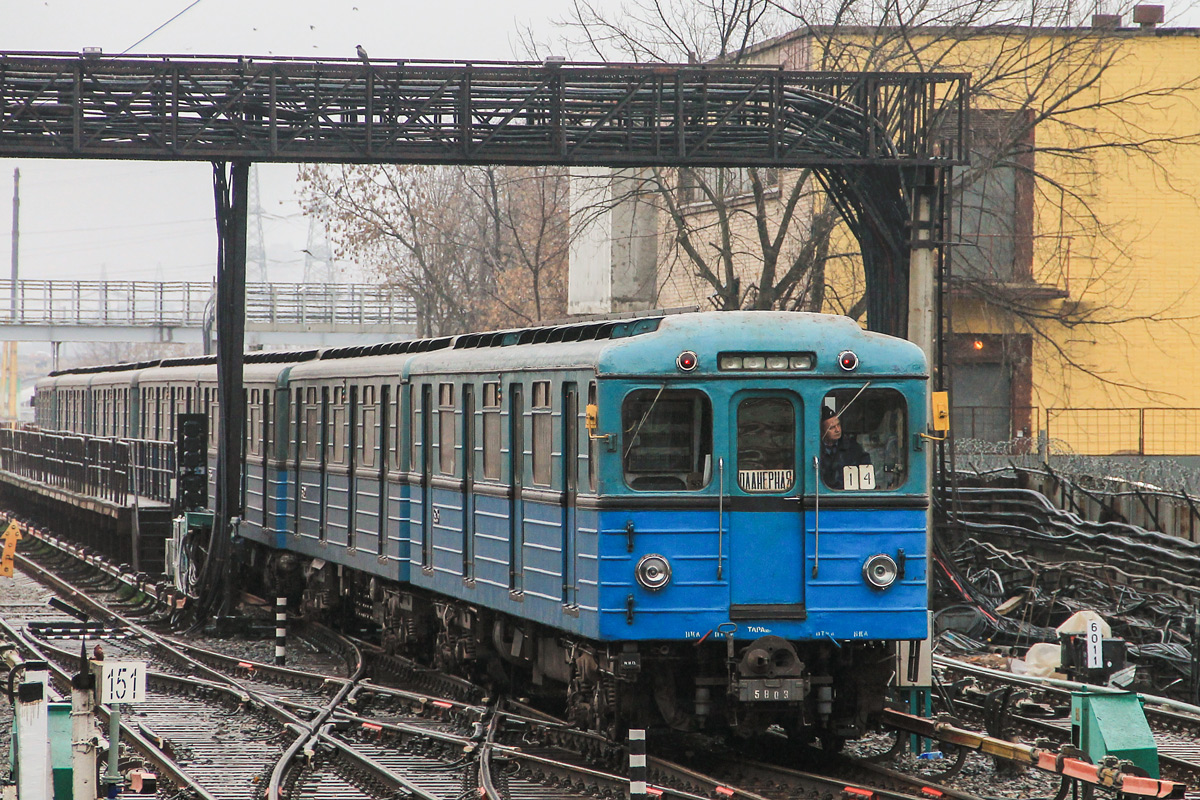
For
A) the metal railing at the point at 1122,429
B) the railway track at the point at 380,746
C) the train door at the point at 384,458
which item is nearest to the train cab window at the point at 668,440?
the railway track at the point at 380,746

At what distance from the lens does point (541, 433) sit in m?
11.4

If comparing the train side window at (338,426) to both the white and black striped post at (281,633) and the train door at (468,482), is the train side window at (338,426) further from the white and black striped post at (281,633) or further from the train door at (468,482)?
the train door at (468,482)

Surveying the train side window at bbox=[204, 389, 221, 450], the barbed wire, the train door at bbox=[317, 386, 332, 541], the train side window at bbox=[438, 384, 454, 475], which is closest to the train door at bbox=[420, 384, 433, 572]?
the train side window at bbox=[438, 384, 454, 475]

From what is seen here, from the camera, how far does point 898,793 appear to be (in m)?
9.73

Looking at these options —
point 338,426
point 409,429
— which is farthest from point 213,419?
point 409,429

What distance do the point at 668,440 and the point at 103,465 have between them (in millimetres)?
18336

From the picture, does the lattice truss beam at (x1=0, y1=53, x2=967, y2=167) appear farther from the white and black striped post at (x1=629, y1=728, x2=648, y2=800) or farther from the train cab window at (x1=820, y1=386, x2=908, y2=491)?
the white and black striped post at (x1=629, y1=728, x2=648, y2=800)

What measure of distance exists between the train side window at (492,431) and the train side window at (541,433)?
840mm

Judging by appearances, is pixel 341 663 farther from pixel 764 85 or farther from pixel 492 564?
pixel 764 85

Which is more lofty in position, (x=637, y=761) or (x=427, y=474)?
(x=427, y=474)

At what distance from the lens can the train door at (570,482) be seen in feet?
35.2

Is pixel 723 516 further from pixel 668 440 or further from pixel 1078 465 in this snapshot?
pixel 1078 465

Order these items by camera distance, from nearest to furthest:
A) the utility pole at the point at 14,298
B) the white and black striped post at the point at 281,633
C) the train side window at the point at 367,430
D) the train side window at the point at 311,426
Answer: the train side window at the point at 367,430 → the white and black striped post at the point at 281,633 → the train side window at the point at 311,426 → the utility pole at the point at 14,298

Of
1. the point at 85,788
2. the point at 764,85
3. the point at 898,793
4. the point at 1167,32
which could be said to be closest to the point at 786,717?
the point at 898,793
